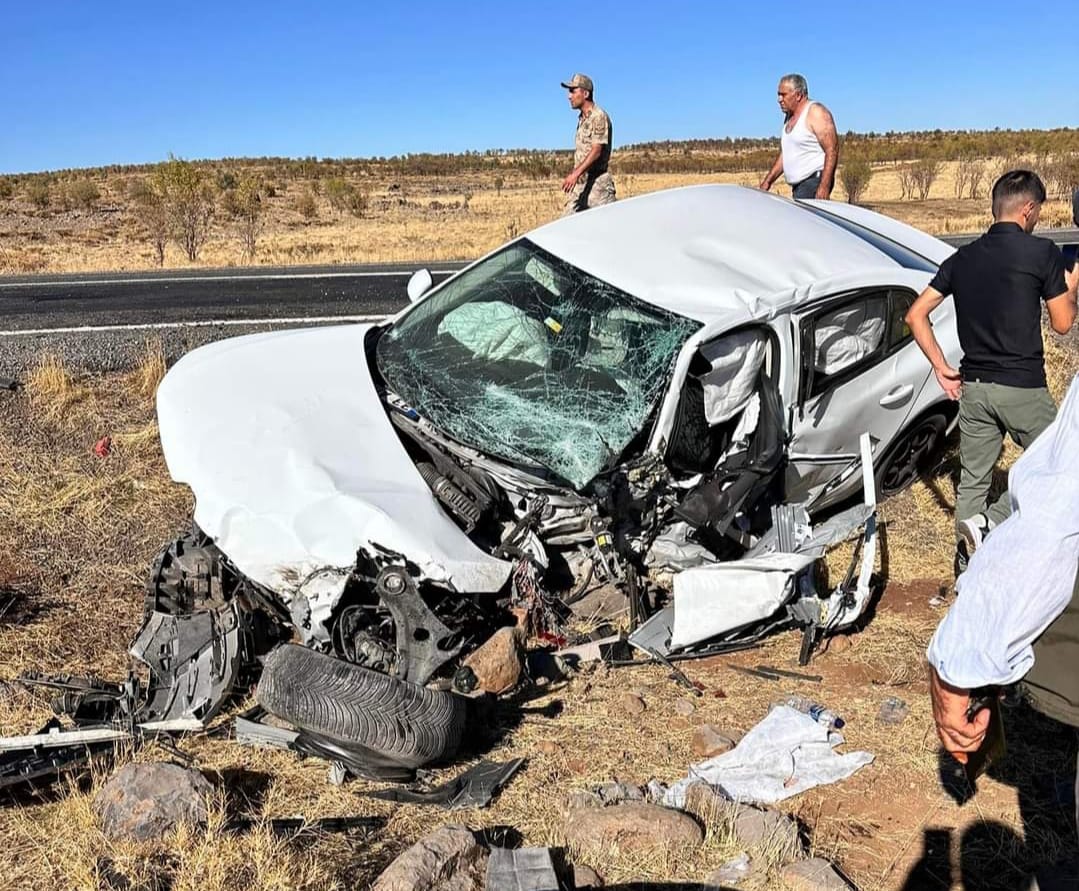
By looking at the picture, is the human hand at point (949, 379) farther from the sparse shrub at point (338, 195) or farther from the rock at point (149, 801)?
the sparse shrub at point (338, 195)

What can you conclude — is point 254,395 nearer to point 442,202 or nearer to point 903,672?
point 903,672

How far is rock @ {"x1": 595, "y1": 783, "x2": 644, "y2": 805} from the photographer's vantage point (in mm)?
3287

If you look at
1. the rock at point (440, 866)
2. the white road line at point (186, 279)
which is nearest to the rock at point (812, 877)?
the rock at point (440, 866)

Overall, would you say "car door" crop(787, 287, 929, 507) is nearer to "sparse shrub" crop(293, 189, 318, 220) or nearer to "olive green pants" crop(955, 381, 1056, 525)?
"olive green pants" crop(955, 381, 1056, 525)

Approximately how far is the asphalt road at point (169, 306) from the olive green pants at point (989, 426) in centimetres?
619

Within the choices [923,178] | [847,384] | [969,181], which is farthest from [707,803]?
[969,181]

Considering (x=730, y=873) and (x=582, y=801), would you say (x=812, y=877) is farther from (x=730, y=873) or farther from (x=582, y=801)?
(x=582, y=801)

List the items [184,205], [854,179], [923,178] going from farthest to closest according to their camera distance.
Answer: [923,178] → [854,179] → [184,205]

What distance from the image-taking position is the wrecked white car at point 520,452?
362 cm

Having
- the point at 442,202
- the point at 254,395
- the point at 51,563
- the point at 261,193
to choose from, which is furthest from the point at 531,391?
the point at 261,193

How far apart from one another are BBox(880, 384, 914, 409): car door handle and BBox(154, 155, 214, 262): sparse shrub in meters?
17.4

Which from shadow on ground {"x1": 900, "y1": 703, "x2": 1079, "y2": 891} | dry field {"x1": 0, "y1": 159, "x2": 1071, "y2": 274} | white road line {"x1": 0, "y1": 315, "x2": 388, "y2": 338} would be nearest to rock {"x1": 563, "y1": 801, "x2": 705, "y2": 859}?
shadow on ground {"x1": 900, "y1": 703, "x2": 1079, "y2": 891}

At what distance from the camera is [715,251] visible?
473cm

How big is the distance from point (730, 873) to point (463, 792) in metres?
0.92
